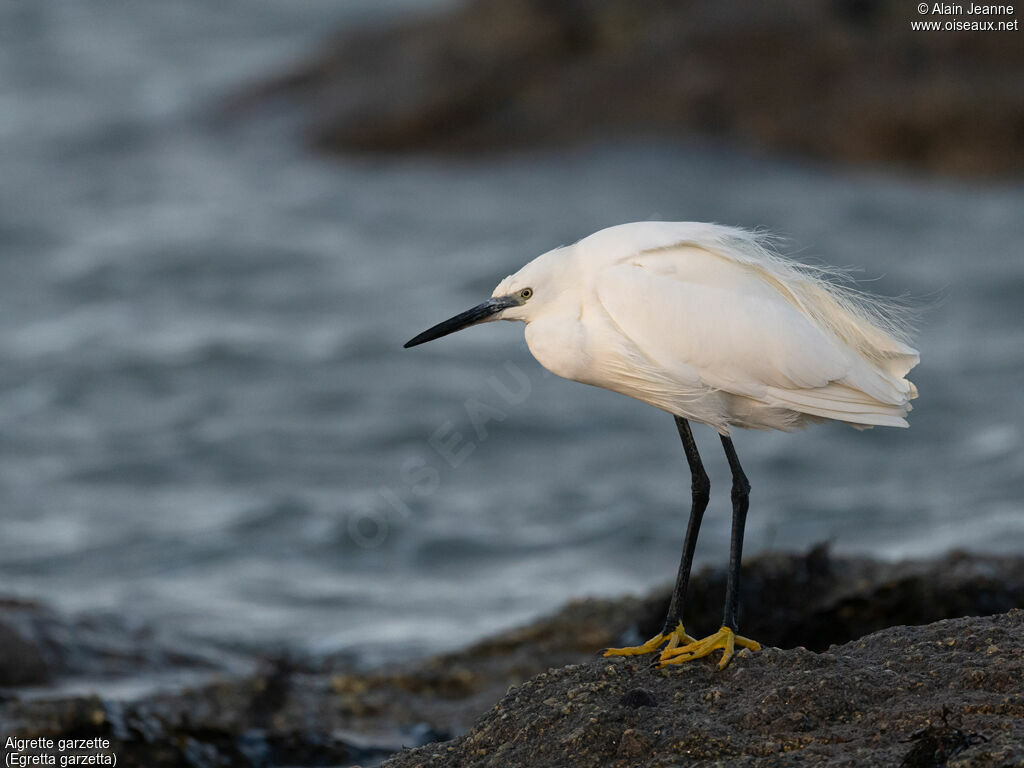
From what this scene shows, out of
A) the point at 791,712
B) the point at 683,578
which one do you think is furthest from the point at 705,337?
the point at 791,712

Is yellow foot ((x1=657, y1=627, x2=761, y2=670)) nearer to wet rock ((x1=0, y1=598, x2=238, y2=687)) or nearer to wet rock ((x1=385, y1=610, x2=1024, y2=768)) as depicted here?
wet rock ((x1=385, y1=610, x2=1024, y2=768))

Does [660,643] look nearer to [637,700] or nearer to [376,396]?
[637,700]

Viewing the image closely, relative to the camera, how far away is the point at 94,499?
11.4 meters

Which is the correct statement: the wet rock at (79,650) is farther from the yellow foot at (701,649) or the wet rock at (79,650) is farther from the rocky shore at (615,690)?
the yellow foot at (701,649)

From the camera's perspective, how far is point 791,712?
3.69 metres

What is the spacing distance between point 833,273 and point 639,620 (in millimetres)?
2921

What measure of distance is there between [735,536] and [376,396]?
9.14 m

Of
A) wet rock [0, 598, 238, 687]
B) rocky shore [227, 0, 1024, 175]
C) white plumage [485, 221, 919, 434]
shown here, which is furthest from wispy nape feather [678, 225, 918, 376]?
rocky shore [227, 0, 1024, 175]

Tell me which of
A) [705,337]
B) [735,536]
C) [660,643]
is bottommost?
[660,643]

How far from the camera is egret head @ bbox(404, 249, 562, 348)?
15.8 feet

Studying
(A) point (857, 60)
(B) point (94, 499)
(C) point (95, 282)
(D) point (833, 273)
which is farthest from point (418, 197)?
(D) point (833, 273)

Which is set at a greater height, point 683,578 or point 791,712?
point 683,578

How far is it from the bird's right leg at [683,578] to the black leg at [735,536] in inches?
4.6

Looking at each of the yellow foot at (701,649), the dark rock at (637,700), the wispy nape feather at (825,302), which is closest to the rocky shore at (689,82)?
the wispy nape feather at (825,302)
